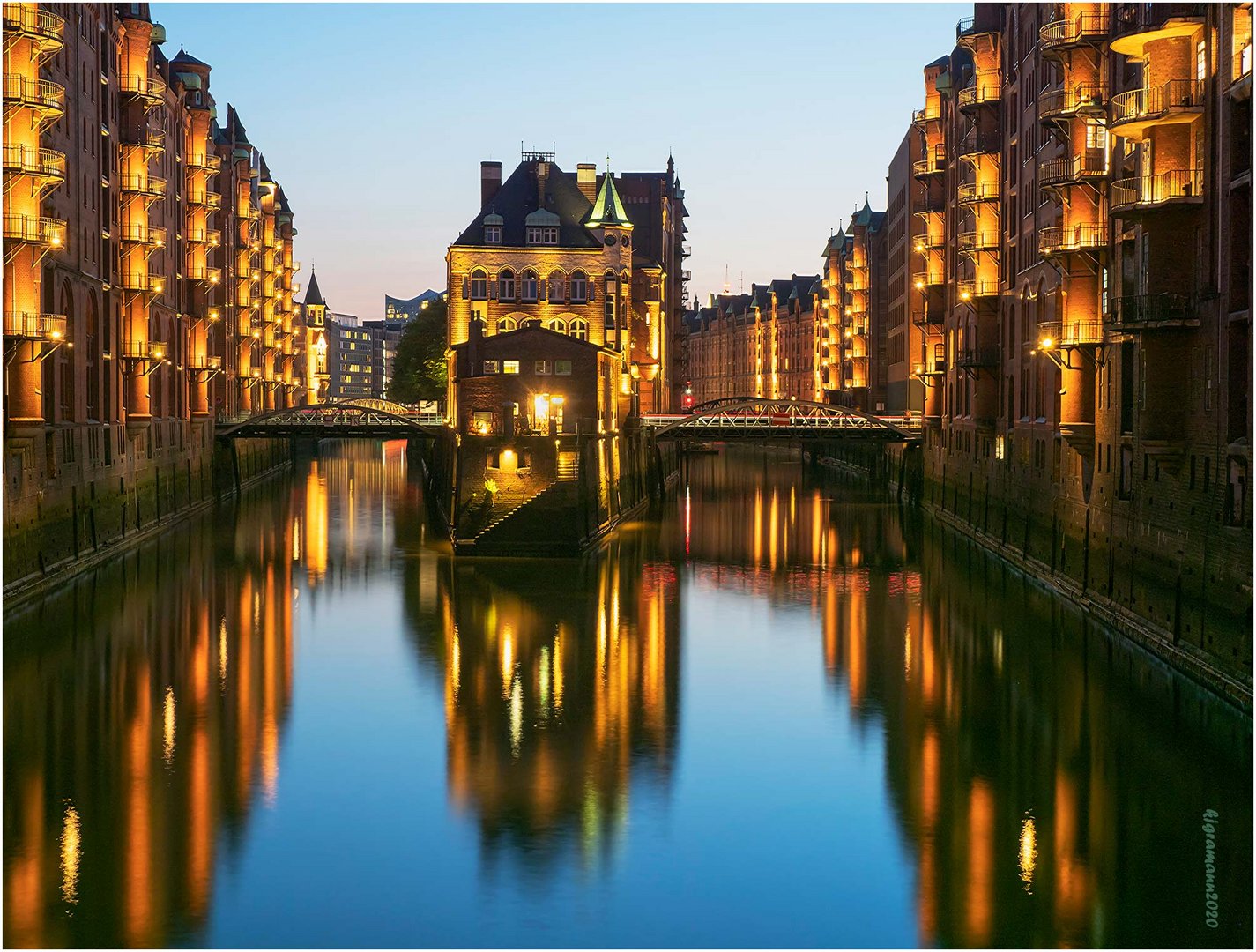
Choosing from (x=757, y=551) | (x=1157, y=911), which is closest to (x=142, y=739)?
(x=1157, y=911)

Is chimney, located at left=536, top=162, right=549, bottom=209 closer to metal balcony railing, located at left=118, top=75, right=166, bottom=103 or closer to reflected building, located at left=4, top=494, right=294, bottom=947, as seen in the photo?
metal balcony railing, located at left=118, top=75, right=166, bottom=103

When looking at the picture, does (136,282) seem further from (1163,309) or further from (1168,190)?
(1168,190)

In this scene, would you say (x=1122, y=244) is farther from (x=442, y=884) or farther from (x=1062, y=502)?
(x=442, y=884)

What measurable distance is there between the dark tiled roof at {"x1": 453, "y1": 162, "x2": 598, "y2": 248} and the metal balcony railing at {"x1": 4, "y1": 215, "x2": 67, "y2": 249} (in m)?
48.1

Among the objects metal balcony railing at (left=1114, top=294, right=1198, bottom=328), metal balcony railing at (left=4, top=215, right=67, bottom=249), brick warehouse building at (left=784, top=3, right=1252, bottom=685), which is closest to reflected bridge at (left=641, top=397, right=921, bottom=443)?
brick warehouse building at (left=784, top=3, right=1252, bottom=685)

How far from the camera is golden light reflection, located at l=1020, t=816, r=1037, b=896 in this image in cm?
2433

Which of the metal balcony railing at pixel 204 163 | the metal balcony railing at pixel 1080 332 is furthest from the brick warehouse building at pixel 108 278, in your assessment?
the metal balcony railing at pixel 1080 332

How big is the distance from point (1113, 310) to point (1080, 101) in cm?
893

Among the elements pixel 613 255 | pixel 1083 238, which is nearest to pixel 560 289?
pixel 613 255

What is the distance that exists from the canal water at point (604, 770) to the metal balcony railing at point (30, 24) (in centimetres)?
1677

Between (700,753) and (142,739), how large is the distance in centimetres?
1157

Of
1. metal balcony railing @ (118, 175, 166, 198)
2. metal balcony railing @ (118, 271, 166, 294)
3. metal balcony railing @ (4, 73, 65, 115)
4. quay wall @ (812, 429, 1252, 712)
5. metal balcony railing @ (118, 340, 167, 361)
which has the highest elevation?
metal balcony railing @ (118, 175, 166, 198)

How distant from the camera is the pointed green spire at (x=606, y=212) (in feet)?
320

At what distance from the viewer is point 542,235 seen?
315 ft
